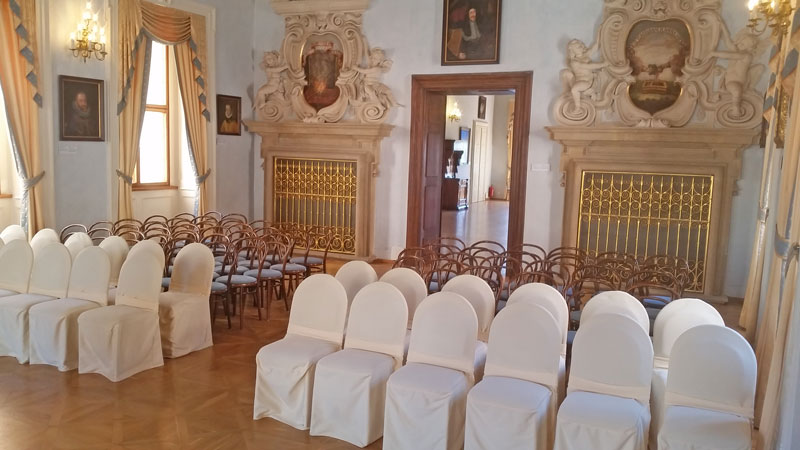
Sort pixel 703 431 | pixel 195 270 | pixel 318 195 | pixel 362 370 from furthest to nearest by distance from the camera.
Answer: pixel 318 195
pixel 195 270
pixel 362 370
pixel 703 431

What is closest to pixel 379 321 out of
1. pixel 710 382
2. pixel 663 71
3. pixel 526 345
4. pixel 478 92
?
pixel 526 345

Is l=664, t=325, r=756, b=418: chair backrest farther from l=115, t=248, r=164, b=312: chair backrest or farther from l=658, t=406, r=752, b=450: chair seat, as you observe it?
Result: l=115, t=248, r=164, b=312: chair backrest

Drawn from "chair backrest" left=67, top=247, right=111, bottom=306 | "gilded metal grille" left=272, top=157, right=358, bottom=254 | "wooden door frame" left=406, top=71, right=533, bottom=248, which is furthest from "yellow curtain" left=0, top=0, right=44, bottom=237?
"wooden door frame" left=406, top=71, right=533, bottom=248

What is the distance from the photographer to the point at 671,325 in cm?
430

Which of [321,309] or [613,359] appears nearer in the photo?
[613,359]

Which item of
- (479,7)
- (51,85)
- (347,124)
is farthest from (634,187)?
(51,85)

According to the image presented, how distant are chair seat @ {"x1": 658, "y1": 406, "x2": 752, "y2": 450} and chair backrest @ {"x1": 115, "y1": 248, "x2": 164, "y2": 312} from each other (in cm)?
419

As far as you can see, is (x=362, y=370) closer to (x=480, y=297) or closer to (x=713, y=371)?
(x=480, y=297)

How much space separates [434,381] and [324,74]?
8.35 meters

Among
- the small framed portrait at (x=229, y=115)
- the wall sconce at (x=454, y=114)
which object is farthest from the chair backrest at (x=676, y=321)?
the wall sconce at (x=454, y=114)

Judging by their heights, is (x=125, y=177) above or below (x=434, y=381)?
above

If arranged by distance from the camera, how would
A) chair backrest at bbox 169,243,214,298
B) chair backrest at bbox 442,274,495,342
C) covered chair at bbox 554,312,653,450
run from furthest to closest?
chair backrest at bbox 169,243,214,298, chair backrest at bbox 442,274,495,342, covered chair at bbox 554,312,653,450

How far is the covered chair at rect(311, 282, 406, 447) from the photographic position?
4273 mm

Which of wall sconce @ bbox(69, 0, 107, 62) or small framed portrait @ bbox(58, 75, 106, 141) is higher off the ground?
wall sconce @ bbox(69, 0, 107, 62)
